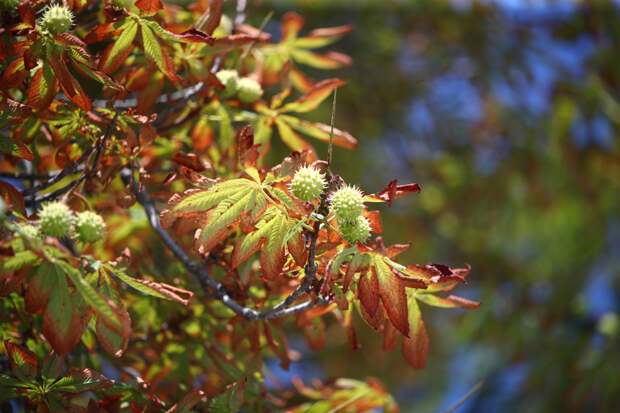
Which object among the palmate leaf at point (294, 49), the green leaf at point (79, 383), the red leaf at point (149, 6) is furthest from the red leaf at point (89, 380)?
the palmate leaf at point (294, 49)

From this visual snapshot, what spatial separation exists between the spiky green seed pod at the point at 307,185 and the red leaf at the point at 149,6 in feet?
Result: 1.06

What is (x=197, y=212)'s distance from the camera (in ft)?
2.38

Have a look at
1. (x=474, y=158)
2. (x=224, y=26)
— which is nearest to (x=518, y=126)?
(x=474, y=158)

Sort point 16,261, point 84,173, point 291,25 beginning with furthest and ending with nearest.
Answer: point 291,25 < point 84,173 < point 16,261

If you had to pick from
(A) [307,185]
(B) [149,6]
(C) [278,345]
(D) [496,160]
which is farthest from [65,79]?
(D) [496,160]

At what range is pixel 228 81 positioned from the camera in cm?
103

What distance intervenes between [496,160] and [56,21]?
3.17 meters

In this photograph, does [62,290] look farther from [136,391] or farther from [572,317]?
[572,317]

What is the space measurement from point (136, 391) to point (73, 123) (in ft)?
1.43

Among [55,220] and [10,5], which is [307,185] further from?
[10,5]

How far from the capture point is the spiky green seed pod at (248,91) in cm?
105

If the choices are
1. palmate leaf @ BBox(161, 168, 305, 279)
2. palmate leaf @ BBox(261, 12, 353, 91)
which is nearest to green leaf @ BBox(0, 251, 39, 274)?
palmate leaf @ BBox(161, 168, 305, 279)

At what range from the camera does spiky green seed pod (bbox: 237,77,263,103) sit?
105 centimetres

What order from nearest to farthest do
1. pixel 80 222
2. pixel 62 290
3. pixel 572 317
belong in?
pixel 62 290 → pixel 80 222 → pixel 572 317
